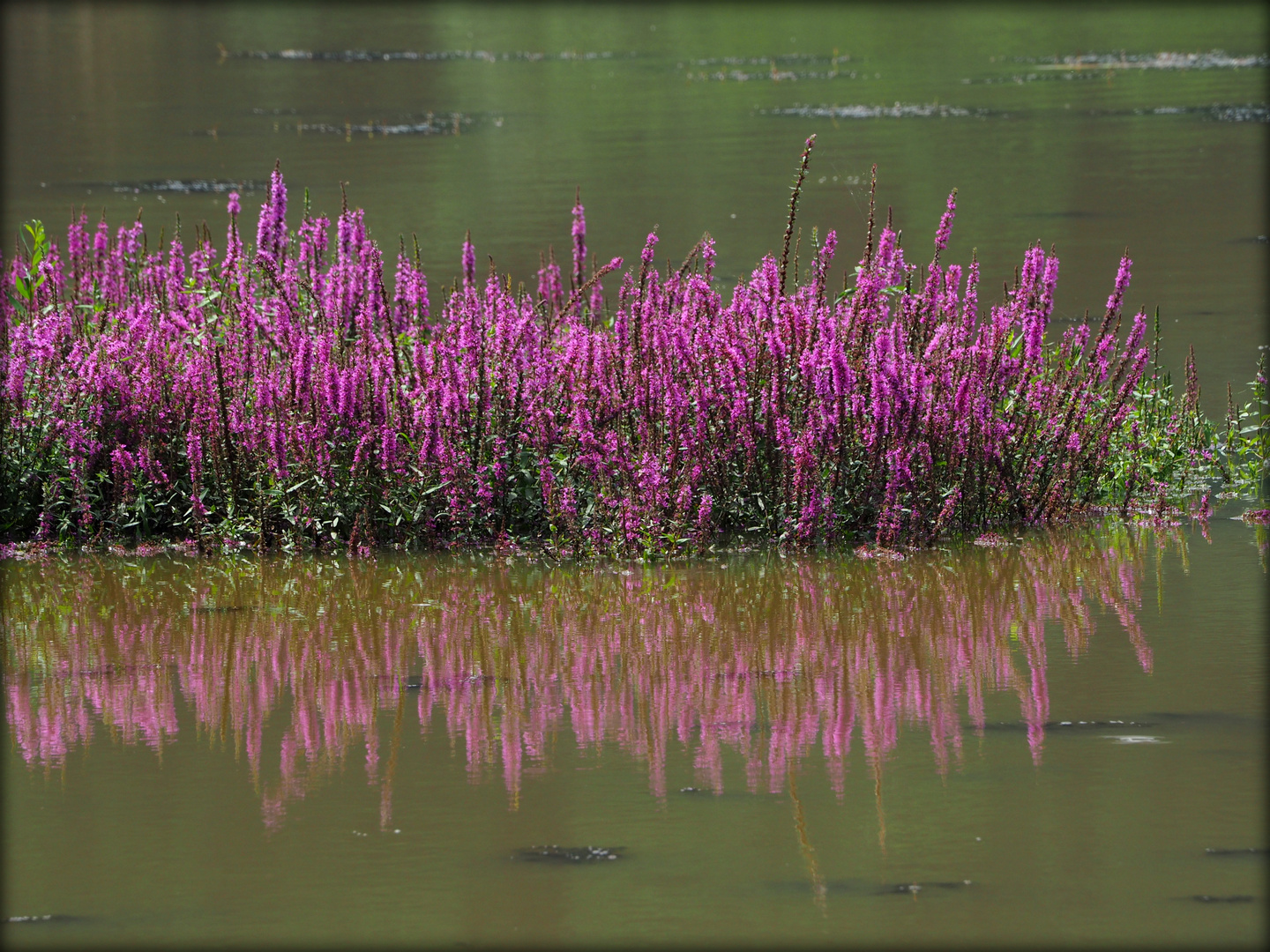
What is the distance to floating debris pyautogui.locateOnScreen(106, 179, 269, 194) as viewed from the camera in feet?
69.8

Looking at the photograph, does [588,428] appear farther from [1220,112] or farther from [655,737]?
[1220,112]

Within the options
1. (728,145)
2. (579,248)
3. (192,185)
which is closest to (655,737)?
(579,248)

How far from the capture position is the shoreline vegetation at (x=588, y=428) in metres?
7.77

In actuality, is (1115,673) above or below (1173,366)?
below

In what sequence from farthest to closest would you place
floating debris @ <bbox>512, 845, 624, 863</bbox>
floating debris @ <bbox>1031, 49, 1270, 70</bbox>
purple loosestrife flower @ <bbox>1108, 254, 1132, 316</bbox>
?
floating debris @ <bbox>1031, 49, 1270, 70</bbox> → purple loosestrife flower @ <bbox>1108, 254, 1132, 316</bbox> → floating debris @ <bbox>512, 845, 624, 863</bbox>

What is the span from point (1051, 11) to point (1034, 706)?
53.5m

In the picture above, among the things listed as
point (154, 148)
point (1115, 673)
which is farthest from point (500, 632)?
point (154, 148)

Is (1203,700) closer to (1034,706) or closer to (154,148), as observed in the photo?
(1034,706)

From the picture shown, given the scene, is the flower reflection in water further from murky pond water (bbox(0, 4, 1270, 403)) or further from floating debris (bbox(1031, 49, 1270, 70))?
floating debris (bbox(1031, 49, 1270, 70))

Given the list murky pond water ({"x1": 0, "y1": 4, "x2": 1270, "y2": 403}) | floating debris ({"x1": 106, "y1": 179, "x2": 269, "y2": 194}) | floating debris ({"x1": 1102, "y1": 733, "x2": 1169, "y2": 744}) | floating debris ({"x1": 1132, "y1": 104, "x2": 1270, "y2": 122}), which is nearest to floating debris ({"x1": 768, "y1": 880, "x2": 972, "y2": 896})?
floating debris ({"x1": 1102, "y1": 733, "x2": 1169, "y2": 744})

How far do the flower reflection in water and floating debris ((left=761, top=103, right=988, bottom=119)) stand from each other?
65.8 feet

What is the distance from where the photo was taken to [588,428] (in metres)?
7.74

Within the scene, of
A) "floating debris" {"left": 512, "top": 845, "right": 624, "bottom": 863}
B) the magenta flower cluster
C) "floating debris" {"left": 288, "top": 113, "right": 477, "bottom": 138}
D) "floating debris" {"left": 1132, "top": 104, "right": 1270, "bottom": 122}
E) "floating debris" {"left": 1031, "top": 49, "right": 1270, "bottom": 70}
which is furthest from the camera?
"floating debris" {"left": 1031, "top": 49, "right": 1270, "bottom": 70}

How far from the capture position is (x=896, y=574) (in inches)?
294
